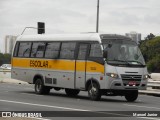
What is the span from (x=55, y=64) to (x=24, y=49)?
3202mm

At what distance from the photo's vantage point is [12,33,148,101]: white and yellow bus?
23.9 meters

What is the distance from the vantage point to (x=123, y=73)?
23938 millimetres

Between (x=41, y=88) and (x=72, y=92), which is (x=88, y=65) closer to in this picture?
(x=72, y=92)

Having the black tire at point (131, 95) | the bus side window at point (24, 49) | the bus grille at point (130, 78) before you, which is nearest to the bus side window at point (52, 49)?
the bus side window at point (24, 49)

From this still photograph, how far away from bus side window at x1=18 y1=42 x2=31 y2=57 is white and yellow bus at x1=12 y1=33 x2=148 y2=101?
0.18m

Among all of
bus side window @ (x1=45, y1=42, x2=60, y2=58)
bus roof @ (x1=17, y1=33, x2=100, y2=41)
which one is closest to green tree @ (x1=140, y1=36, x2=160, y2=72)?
bus roof @ (x1=17, y1=33, x2=100, y2=41)

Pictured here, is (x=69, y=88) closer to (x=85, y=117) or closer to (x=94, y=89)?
(x=94, y=89)

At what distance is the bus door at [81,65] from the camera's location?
82.3 ft

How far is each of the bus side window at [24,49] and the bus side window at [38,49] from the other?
0.41 metres

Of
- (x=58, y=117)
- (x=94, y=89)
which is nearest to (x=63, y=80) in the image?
(x=94, y=89)

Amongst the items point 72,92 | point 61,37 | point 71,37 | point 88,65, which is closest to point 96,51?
point 88,65

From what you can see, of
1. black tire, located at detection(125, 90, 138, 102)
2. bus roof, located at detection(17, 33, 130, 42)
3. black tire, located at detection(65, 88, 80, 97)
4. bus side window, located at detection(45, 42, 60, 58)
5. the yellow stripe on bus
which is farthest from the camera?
black tire, located at detection(65, 88, 80, 97)

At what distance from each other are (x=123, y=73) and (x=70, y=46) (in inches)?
136

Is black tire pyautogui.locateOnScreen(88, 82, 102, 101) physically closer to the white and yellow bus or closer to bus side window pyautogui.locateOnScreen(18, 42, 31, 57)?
the white and yellow bus
